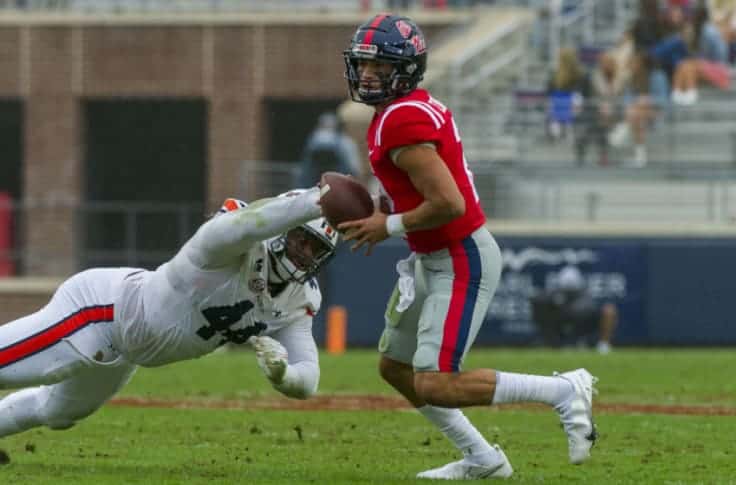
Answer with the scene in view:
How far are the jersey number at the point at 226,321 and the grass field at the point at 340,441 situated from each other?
0.64 metres

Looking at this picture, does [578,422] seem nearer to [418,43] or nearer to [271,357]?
[271,357]

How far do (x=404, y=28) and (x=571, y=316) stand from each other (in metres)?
13.4

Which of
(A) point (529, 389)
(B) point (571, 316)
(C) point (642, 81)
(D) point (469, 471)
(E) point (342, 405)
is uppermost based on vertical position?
(C) point (642, 81)

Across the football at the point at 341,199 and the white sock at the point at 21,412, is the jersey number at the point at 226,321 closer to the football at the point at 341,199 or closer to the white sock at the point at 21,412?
the football at the point at 341,199

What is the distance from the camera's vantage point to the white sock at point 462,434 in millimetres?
7887

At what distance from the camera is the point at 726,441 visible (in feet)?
31.6

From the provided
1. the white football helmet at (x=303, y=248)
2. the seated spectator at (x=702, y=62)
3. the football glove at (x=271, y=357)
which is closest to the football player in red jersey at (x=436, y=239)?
the white football helmet at (x=303, y=248)

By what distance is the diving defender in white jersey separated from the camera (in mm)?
7387

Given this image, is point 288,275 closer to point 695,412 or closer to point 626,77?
point 695,412

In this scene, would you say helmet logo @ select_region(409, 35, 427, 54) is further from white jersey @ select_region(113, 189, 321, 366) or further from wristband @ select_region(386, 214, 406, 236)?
white jersey @ select_region(113, 189, 321, 366)

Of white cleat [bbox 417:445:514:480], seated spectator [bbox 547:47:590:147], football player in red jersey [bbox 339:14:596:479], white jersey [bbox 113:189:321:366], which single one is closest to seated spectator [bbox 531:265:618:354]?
seated spectator [bbox 547:47:590:147]

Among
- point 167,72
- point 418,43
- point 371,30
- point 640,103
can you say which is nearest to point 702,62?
point 640,103

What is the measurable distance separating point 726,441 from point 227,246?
3.73 meters

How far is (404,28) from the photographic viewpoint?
296 inches
